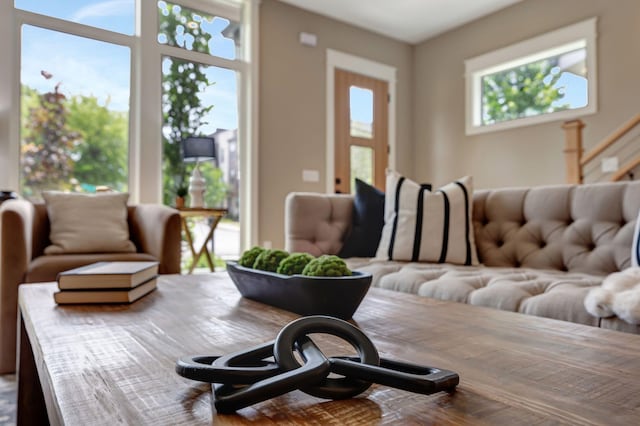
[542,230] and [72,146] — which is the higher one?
[72,146]

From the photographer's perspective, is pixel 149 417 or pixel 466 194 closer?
pixel 149 417

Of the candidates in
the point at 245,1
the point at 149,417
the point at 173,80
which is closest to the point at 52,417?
the point at 149,417

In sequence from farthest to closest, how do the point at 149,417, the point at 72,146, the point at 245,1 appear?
1. the point at 245,1
2. the point at 72,146
3. the point at 149,417

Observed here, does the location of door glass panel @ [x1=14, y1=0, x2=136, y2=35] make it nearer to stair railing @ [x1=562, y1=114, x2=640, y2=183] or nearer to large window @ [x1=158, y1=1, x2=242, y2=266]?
large window @ [x1=158, y1=1, x2=242, y2=266]

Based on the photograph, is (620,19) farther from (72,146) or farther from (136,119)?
(72,146)

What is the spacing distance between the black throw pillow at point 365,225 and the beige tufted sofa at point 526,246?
0.22ft

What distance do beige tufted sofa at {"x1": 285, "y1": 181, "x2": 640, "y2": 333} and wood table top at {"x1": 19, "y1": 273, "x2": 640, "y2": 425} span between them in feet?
1.67

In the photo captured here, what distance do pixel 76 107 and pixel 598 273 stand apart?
3.57 metres

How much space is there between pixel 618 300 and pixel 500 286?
0.36 meters

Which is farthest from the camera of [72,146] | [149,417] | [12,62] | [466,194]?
[72,146]

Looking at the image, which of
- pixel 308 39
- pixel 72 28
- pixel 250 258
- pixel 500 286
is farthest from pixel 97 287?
pixel 308 39

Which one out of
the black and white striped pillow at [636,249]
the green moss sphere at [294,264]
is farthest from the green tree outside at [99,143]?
the black and white striped pillow at [636,249]

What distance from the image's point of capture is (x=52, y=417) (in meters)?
0.46

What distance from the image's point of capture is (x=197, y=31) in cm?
401
